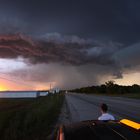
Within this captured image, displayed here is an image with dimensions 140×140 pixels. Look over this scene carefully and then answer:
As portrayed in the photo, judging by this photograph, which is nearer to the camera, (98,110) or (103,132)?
(103,132)

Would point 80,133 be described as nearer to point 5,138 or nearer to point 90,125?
point 90,125

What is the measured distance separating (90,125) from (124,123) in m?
0.48

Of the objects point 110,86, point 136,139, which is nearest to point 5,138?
point 136,139

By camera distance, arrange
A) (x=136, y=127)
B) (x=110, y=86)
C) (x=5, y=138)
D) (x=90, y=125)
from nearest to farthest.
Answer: (x=136, y=127) < (x=90, y=125) < (x=5, y=138) < (x=110, y=86)

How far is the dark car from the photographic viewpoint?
343cm

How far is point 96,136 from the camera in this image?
346cm

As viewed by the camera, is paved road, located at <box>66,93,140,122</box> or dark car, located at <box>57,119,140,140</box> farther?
paved road, located at <box>66,93,140,122</box>

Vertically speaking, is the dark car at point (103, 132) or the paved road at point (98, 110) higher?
the paved road at point (98, 110)

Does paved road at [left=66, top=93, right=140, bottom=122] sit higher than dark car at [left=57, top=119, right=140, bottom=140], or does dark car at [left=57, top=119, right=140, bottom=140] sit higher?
paved road at [left=66, top=93, right=140, bottom=122]

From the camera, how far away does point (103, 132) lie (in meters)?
3.62

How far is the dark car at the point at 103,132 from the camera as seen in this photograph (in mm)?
3429

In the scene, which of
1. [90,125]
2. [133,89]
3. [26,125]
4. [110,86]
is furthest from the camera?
[110,86]

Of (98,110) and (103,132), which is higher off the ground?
(98,110)

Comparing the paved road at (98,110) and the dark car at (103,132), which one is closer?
the dark car at (103,132)
